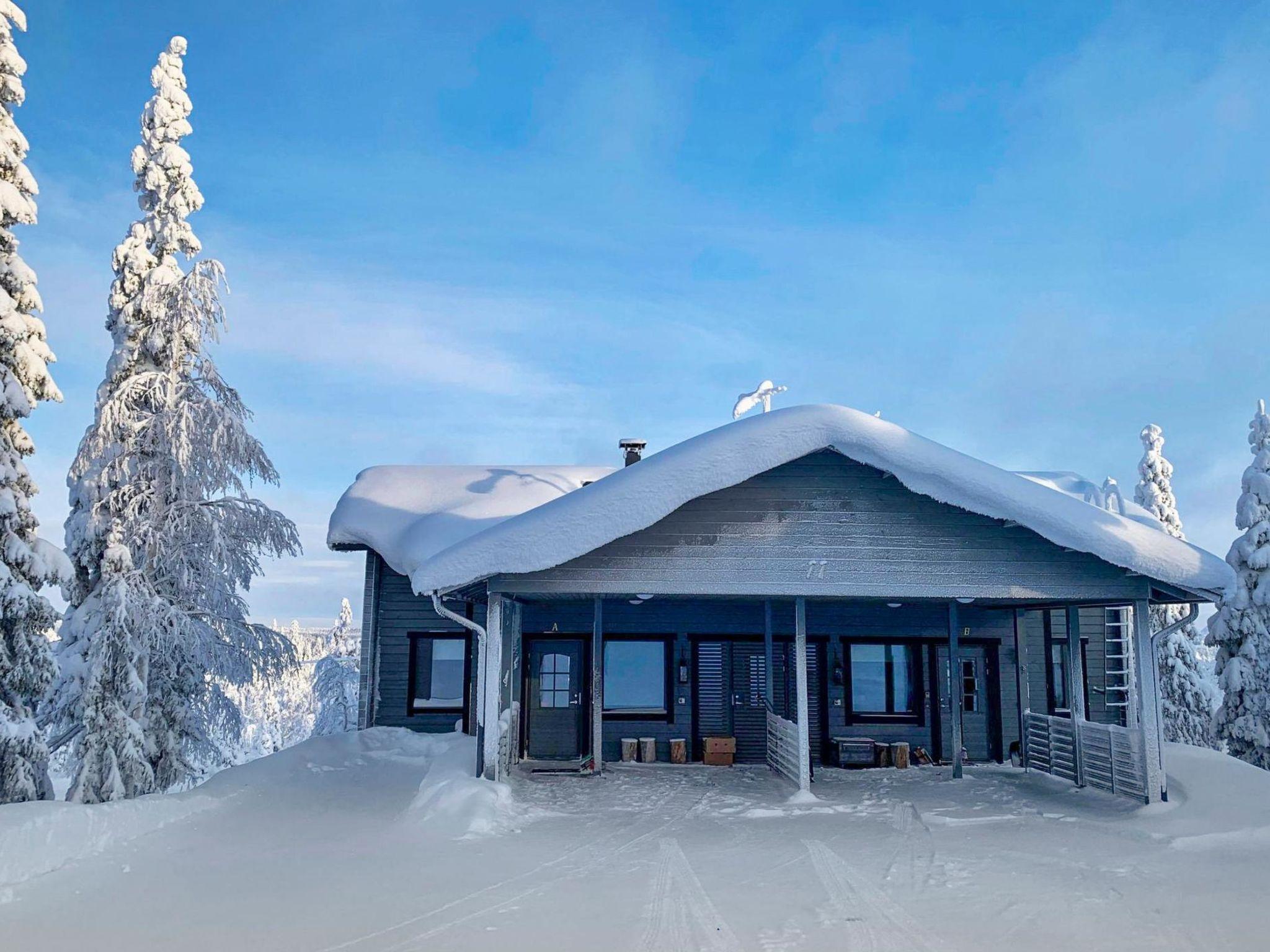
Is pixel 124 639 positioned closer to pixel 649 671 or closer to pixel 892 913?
pixel 649 671

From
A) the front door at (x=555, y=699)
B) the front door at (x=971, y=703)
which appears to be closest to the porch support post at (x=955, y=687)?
the front door at (x=971, y=703)

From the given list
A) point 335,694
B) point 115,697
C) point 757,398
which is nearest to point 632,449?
point 757,398

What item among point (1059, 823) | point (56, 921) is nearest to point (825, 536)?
point (1059, 823)

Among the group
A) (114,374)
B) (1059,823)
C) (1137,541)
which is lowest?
(1059,823)

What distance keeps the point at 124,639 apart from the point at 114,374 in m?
4.13

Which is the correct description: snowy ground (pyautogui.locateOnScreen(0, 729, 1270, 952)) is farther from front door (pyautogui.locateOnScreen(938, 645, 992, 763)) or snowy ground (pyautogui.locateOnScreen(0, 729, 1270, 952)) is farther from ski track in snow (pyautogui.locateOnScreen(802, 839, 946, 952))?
front door (pyautogui.locateOnScreen(938, 645, 992, 763))

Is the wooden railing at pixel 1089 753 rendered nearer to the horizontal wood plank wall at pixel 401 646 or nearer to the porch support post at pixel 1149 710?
the porch support post at pixel 1149 710

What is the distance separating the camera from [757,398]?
2092cm

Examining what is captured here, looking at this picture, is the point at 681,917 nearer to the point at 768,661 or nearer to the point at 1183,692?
the point at 768,661

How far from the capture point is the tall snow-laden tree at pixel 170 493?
13.4 meters

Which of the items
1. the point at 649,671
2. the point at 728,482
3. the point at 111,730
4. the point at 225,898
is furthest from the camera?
the point at 649,671

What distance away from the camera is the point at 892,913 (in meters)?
6.92

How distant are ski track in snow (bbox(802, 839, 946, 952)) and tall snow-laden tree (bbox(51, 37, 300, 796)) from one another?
32.8 feet

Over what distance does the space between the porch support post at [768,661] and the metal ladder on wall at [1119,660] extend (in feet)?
21.2
